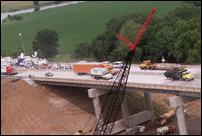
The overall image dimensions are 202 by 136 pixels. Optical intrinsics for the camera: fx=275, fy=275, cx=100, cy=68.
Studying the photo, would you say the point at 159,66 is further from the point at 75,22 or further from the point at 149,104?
the point at 75,22

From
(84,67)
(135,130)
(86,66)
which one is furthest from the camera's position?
(84,67)

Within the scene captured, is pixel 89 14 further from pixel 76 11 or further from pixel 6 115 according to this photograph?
pixel 6 115

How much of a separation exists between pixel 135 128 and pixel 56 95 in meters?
21.6

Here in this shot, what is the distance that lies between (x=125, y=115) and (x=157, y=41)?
136ft

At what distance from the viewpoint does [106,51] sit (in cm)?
11575

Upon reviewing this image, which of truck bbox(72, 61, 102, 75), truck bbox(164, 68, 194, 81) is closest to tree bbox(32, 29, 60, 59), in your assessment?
truck bbox(72, 61, 102, 75)

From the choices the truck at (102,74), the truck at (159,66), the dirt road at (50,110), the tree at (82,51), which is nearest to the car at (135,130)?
the dirt road at (50,110)

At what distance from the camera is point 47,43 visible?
148250mm

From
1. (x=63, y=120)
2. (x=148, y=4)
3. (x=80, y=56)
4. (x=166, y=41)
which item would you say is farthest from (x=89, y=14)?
(x=63, y=120)

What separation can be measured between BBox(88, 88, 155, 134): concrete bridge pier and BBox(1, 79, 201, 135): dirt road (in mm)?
1981

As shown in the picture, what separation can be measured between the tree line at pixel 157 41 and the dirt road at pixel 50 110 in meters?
17.2

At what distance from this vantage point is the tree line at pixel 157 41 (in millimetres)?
78938

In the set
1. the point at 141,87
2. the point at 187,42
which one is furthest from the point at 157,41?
the point at 141,87

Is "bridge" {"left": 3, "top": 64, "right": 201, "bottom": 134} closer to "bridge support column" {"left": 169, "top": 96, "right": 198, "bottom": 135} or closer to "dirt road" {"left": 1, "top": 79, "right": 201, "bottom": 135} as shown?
"bridge support column" {"left": 169, "top": 96, "right": 198, "bottom": 135}
